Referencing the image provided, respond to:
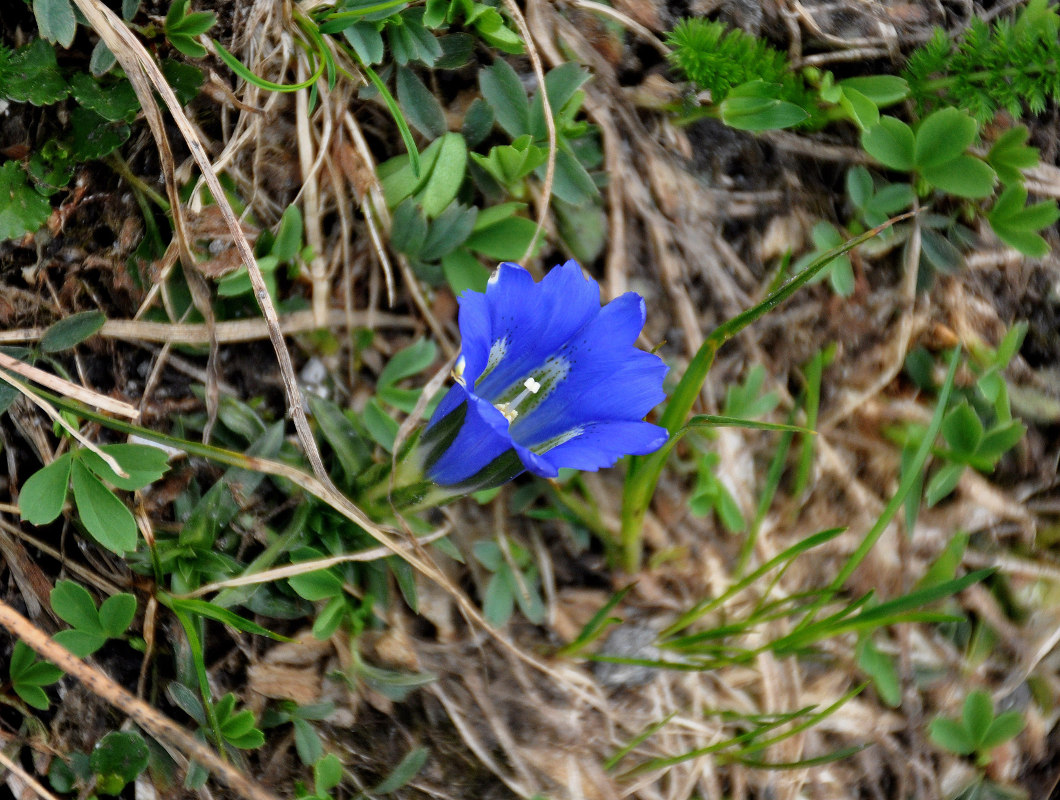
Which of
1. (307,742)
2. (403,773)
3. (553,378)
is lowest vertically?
(403,773)

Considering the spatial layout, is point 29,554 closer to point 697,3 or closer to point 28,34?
point 28,34

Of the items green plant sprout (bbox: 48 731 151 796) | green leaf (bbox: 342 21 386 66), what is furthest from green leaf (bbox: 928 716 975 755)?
green leaf (bbox: 342 21 386 66)

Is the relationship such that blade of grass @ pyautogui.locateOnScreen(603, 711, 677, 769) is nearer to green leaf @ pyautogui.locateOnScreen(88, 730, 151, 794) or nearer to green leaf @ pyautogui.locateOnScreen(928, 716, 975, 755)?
green leaf @ pyautogui.locateOnScreen(928, 716, 975, 755)

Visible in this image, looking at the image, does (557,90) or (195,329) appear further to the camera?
(557,90)

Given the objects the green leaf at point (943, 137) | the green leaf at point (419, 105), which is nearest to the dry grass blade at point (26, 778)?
the green leaf at point (419, 105)

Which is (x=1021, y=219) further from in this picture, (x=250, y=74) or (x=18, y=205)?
(x=18, y=205)

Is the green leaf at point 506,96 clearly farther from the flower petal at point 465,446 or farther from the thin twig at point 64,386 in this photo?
the thin twig at point 64,386

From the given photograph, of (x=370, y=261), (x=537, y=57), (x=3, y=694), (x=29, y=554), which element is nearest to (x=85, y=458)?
(x=29, y=554)

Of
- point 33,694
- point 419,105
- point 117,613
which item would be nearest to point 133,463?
point 117,613
